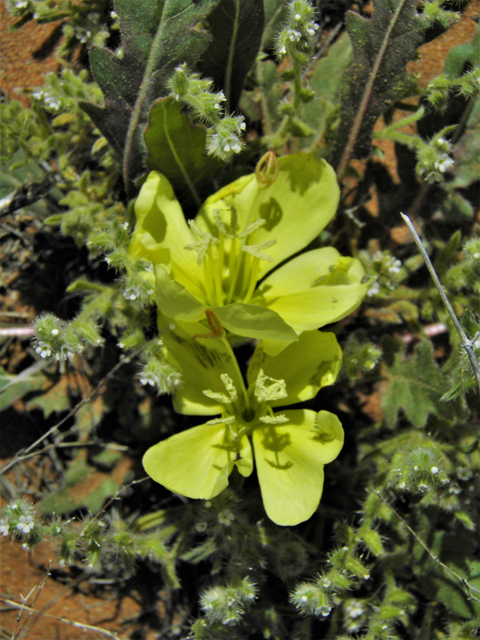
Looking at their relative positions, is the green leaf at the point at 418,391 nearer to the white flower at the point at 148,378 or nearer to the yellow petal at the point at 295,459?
the yellow petal at the point at 295,459

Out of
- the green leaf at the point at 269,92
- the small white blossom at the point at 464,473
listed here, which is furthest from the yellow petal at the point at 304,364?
the green leaf at the point at 269,92

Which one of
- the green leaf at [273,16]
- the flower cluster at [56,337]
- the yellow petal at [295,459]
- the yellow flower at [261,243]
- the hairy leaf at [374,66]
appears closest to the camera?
the flower cluster at [56,337]

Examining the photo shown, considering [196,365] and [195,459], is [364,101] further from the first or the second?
[195,459]

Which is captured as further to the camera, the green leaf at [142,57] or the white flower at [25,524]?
the green leaf at [142,57]

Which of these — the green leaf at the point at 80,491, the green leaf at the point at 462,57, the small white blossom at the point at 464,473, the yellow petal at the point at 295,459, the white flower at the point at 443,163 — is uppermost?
the green leaf at the point at 462,57

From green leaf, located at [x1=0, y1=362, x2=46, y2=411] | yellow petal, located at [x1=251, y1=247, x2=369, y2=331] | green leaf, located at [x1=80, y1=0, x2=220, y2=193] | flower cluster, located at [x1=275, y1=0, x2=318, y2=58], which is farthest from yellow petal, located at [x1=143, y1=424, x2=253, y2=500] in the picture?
flower cluster, located at [x1=275, y1=0, x2=318, y2=58]

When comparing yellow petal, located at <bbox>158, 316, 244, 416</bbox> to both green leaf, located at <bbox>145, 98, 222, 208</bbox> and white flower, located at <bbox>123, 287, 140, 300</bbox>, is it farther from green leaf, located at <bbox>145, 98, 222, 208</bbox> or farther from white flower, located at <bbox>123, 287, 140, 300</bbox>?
green leaf, located at <bbox>145, 98, 222, 208</bbox>

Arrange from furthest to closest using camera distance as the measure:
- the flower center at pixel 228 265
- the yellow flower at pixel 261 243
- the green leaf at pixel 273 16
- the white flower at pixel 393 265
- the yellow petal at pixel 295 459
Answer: the green leaf at pixel 273 16, the white flower at pixel 393 265, the flower center at pixel 228 265, the yellow flower at pixel 261 243, the yellow petal at pixel 295 459

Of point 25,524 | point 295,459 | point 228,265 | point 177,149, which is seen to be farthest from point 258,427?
point 177,149
